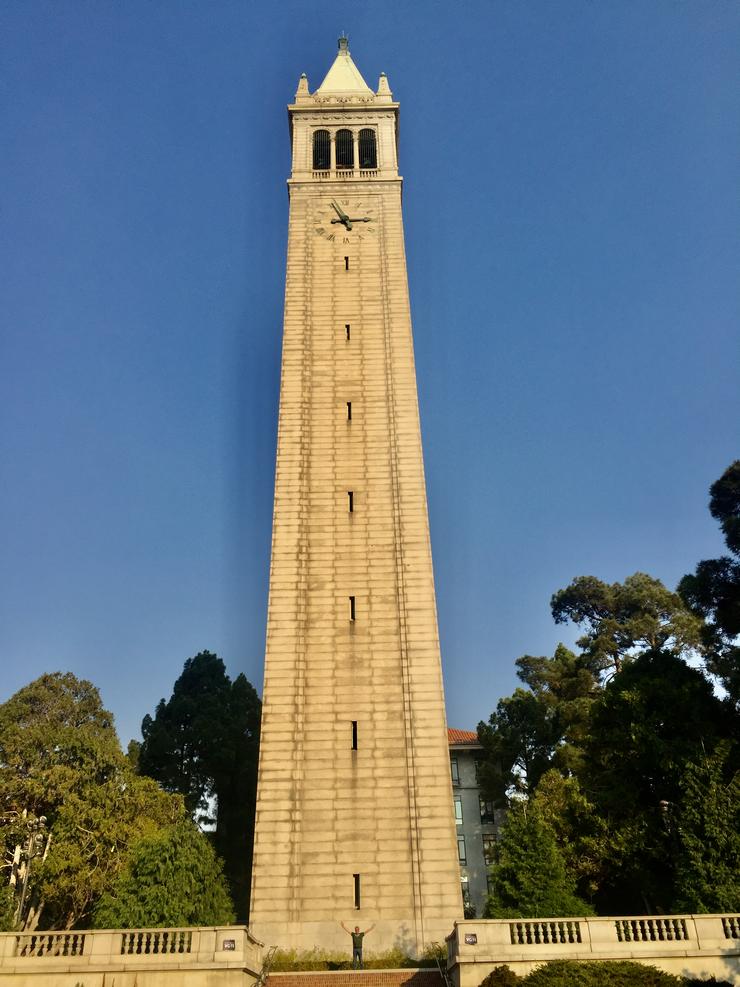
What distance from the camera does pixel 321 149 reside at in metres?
49.8

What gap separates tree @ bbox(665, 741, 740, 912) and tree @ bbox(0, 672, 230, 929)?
22.8 meters

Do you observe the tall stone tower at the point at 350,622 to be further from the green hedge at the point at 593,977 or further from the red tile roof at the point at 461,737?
the red tile roof at the point at 461,737

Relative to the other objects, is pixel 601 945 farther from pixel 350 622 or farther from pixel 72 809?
pixel 72 809

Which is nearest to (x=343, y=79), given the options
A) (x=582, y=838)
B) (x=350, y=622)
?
(x=350, y=622)

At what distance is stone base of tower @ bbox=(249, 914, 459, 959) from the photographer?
1084 inches

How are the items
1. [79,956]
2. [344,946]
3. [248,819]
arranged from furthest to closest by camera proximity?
[248,819]
[344,946]
[79,956]

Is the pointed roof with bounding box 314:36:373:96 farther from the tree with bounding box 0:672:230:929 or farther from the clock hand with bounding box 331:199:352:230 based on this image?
the tree with bounding box 0:672:230:929

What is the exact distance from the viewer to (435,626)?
33594 millimetres

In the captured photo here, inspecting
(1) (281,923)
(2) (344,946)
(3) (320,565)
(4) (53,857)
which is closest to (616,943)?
(2) (344,946)

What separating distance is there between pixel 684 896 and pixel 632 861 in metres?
5.28

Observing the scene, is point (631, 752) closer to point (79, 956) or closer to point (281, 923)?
point (281, 923)

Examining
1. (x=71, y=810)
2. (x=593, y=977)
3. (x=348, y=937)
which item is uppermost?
A: (x=71, y=810)

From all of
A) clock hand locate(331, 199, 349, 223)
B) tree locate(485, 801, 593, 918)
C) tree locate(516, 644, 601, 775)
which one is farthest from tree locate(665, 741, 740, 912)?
clock hand locate(331, 199, 349, 223)

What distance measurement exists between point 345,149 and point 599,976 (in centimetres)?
4522
